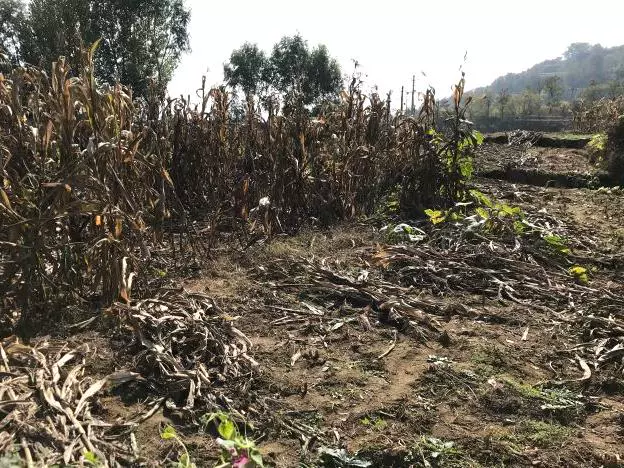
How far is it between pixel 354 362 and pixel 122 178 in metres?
1.61

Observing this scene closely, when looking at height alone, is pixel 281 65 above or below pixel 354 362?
above

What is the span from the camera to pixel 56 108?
2771 millimetres

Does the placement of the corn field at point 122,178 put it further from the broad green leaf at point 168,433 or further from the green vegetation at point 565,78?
the green vegetation at point 565,78

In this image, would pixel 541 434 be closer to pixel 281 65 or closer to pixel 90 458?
pixel 90 458

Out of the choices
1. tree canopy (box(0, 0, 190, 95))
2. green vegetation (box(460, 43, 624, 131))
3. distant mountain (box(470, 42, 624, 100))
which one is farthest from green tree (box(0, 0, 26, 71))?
distant mountain (box(470, 42, 624, 100))

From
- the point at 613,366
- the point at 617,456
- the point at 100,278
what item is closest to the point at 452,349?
the point at 613,366

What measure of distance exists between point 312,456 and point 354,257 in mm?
2482

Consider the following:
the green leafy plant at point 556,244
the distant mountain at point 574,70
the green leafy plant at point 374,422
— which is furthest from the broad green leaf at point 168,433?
the distant mountain at point 574,70

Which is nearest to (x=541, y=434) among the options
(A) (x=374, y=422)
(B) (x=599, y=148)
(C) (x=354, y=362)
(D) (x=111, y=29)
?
(A) (x=374, y=422)

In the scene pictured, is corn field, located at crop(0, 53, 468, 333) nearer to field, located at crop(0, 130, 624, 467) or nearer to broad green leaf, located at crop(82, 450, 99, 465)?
field, located at crop(0, 130, 624, 467)

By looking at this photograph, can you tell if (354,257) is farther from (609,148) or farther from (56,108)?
(609,148)

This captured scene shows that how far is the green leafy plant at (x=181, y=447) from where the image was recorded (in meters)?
1.67

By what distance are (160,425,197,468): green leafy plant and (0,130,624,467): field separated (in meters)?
0.01

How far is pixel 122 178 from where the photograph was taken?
2998mm
